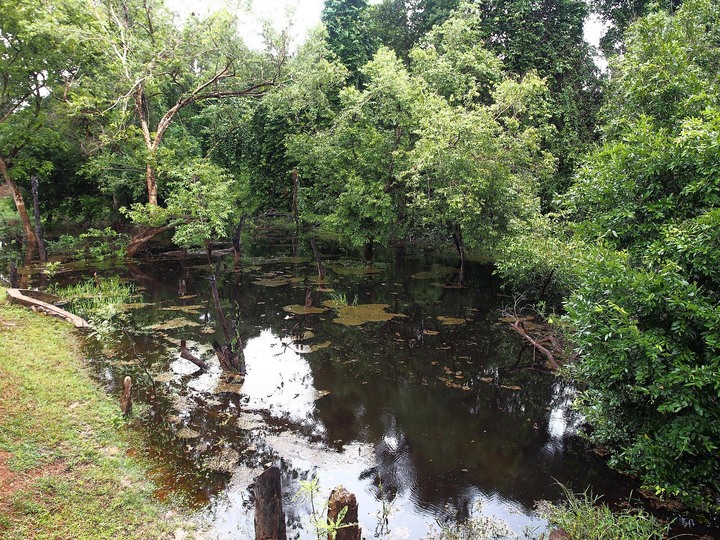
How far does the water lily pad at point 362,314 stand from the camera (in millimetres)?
14461

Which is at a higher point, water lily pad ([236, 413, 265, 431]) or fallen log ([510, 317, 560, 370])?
fallen log ([510, 317, 560, 370])

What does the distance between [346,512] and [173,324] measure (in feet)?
35.4

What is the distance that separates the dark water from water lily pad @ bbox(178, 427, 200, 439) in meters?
0.03

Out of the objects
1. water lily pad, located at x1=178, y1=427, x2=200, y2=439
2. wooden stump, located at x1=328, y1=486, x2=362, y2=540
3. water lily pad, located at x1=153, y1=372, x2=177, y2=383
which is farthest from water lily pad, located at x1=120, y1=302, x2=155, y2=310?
wooden stump, located at x1=328, y1=486, x2=362, y2=540

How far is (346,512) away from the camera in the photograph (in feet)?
14.8

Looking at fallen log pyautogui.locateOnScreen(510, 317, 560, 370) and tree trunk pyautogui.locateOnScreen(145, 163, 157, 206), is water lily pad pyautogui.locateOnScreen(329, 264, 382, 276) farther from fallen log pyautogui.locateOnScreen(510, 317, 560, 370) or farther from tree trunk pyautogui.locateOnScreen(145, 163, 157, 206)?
fallen log pyautogui.locateOnScreen(510, 317, 560, 370)

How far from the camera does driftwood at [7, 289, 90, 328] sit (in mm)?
12336

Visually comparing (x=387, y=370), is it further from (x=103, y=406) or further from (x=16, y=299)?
(x=16, y=299)

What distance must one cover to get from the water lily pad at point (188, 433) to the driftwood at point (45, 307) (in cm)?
641

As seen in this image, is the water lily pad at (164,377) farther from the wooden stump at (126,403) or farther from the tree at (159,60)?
the tree at (159,60)

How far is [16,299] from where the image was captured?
13.1 meters

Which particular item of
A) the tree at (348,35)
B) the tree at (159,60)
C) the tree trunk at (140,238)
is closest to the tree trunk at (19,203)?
the tree at (159,60)

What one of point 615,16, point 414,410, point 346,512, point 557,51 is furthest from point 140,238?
point 615,16

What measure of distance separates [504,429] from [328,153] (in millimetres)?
15386
